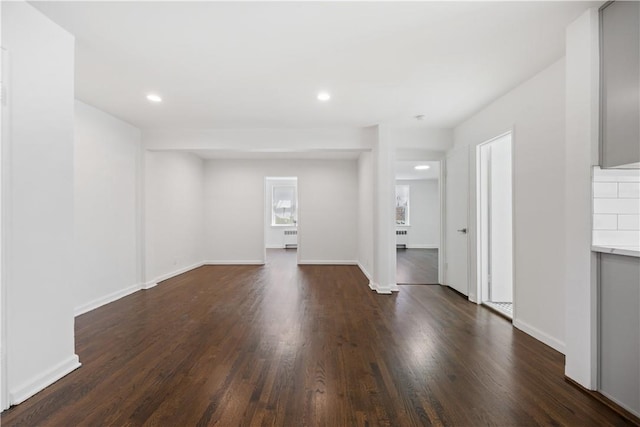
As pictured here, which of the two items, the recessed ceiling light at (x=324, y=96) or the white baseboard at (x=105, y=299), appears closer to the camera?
the recessed ceiling light at (x=324, y=96)

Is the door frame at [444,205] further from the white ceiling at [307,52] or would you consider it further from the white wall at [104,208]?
the white wall at [104,208]

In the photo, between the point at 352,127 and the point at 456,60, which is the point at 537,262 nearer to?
the point at 456,60

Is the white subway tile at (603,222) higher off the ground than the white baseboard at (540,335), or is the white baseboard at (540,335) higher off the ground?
the white subway tile at (603,222)

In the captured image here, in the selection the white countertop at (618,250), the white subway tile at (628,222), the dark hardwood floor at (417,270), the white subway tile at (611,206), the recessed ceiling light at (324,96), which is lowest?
the dark hardwood floor at (417,270)

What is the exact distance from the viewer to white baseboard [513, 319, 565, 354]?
2.49 meters

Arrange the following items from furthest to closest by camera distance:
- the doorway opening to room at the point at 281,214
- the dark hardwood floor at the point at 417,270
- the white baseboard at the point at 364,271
Answer: 1. the doorway opening to room at the point at 281,214
2. the white baseboard at the point at 364,271
3. the dark hardwood floor at the point at 417,270

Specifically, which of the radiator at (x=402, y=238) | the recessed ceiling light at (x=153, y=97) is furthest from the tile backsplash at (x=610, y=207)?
the radiator at (x=402, y=238)

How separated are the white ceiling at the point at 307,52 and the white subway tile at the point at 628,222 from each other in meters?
1.41

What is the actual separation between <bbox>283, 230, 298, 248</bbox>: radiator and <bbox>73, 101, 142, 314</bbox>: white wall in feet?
20.1

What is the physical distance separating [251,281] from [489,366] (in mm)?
3903

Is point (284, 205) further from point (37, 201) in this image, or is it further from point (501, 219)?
point (37, 201)

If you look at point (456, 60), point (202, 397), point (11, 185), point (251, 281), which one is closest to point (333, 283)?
point (251, 281)

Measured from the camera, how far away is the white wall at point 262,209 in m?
7.08

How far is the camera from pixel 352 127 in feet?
15.0
